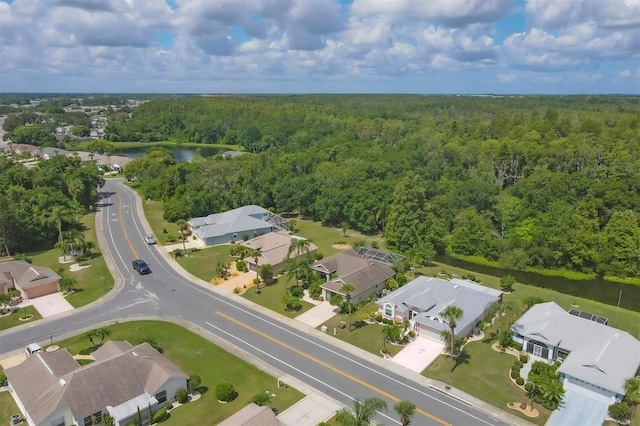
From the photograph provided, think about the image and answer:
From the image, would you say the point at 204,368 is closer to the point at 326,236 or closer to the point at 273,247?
the point at 273,247

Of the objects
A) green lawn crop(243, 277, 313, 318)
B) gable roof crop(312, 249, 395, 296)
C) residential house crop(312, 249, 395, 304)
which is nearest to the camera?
green lawn crop(243, 277, 313, 318)

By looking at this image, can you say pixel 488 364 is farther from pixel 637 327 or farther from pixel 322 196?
pixel 322 196

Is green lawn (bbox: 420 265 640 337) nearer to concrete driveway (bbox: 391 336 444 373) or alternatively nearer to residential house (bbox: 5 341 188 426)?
concrete driveway (bbox: 391 336 444 373)

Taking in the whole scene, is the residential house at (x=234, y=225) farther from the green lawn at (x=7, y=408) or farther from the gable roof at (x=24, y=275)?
the green lawn at (x=7, y=408)

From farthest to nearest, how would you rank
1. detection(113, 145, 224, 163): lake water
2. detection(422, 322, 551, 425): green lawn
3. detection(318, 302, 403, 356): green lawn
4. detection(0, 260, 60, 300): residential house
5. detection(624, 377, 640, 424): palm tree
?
detection(113, 145, 224, 163): lake water
detection(0, 260, 60, 300): residential house
detection(318, 302, 403, 356): green lawn
detection(422, 322, 551, 425): green lawn
detection(624, 377, 640, 424): palm tree

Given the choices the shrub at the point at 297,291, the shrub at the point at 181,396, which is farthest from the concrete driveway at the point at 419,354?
the shrub at the point at 181,396

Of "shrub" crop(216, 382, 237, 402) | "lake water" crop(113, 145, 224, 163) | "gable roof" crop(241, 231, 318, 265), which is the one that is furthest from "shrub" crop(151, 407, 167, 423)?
"lake water" crop(113, 145, 224, 163)
